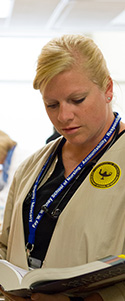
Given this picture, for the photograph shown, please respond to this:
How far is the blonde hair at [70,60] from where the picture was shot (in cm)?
150

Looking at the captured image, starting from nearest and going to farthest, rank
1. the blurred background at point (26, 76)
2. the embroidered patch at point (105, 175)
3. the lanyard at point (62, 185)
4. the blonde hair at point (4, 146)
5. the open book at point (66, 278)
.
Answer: the open book at point (66, 278), the embroidered patch at point (105, 175), the lanyard at point (62, 185), the blonde hair at point (4, 146), the blurred background at point (26, 76)

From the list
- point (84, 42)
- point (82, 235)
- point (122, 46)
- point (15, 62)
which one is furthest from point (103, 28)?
point (82, 235)

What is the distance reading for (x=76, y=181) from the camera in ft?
5.09

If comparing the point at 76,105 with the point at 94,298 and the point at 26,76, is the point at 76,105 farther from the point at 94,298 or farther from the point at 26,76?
the point at 26,76

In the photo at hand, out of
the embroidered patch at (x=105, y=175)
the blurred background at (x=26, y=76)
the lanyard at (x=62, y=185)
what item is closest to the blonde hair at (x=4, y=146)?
the blurred background at (x=26, y=76)

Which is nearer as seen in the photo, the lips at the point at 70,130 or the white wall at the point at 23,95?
the lips at the point at 70,130

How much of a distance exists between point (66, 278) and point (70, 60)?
27.9 inches

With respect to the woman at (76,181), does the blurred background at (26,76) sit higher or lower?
higher

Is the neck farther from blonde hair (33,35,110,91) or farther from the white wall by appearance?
the white wall

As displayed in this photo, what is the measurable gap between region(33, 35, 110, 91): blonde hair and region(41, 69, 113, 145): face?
0.07 feet

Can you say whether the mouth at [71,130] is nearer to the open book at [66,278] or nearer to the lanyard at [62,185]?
the lanyard at [62,185]

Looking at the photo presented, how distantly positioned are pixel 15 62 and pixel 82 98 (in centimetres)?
395

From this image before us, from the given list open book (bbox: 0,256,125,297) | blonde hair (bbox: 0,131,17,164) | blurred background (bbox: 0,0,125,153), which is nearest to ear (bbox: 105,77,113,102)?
open book (bbox: 0,256,125,297)

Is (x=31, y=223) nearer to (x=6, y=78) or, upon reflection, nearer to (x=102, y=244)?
(x=102, y=244)
